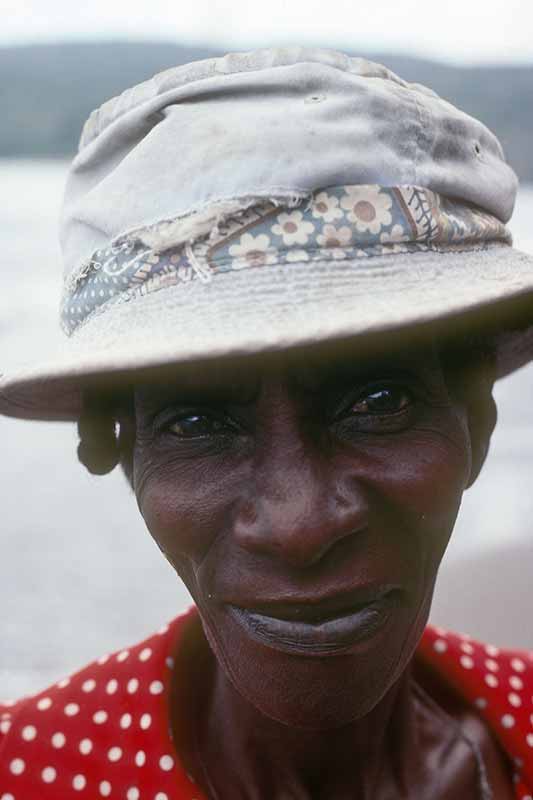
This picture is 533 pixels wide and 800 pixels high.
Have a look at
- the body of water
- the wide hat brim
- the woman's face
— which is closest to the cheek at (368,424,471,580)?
the woman's face

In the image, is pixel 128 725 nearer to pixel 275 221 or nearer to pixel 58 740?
pixel 58 740

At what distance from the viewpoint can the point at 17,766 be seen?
54.4 inches

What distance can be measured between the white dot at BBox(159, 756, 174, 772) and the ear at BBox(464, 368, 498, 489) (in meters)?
0.64

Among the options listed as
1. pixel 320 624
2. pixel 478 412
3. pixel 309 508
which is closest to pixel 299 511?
pixel 309 508

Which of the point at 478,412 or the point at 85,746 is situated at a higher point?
the point at 478,412

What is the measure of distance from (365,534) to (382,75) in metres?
0.56

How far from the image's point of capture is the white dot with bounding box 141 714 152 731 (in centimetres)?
140

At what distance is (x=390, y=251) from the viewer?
0.95 m

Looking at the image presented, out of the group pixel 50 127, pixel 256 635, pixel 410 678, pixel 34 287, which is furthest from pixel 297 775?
pixel 50 127

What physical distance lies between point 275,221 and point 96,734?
95cm

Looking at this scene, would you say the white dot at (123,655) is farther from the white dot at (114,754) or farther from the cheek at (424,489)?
the cheek at (424,489)

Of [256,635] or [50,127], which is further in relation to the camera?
[50,127]

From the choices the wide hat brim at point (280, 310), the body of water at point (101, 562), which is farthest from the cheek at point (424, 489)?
the body of water at point (101, 562)

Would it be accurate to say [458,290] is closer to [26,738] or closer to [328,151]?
[328,151]
